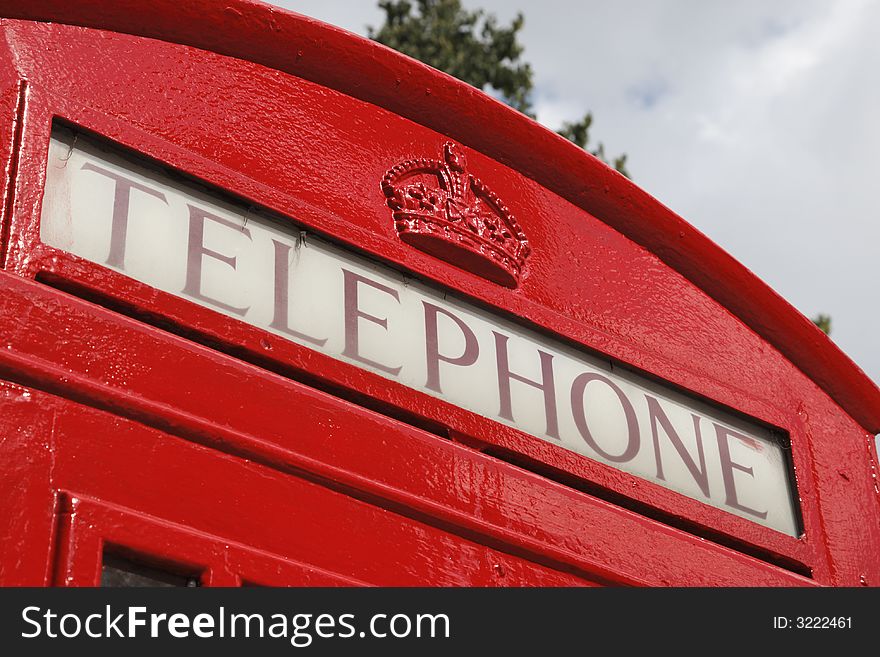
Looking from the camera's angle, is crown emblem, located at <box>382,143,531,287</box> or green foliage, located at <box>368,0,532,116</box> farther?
green foliage, located at <box>368,0,532,116</box>

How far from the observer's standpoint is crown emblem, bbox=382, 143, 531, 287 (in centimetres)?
291

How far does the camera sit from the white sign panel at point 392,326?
245 cm

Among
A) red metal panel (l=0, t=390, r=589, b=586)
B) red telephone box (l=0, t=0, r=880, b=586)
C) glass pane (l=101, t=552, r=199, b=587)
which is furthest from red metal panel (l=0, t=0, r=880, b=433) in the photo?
glass pane (l=101, t=552, r=199, b=587)

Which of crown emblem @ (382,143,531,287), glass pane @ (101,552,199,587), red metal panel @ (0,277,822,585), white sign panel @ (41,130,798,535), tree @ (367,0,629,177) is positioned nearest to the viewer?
glass pane @ (101,552,199,587)

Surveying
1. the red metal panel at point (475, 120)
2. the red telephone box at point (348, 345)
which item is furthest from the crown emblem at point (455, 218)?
the red metal panel at point (475, 120)

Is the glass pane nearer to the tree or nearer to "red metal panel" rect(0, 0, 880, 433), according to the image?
"red metal panel" rect(0, 0, 880, 433)

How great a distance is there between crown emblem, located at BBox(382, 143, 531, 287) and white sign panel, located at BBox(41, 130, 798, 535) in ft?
0.33

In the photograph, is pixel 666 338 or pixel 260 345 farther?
pixel 666 338

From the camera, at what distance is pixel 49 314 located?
2.23 metres

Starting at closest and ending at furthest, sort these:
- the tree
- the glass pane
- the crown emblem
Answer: the glass pane, the crown emblem, the tree

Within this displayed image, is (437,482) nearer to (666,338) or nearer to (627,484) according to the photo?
(627,484)

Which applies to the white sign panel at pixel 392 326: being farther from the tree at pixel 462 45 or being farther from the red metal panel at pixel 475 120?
the tree at pixel 462 45
